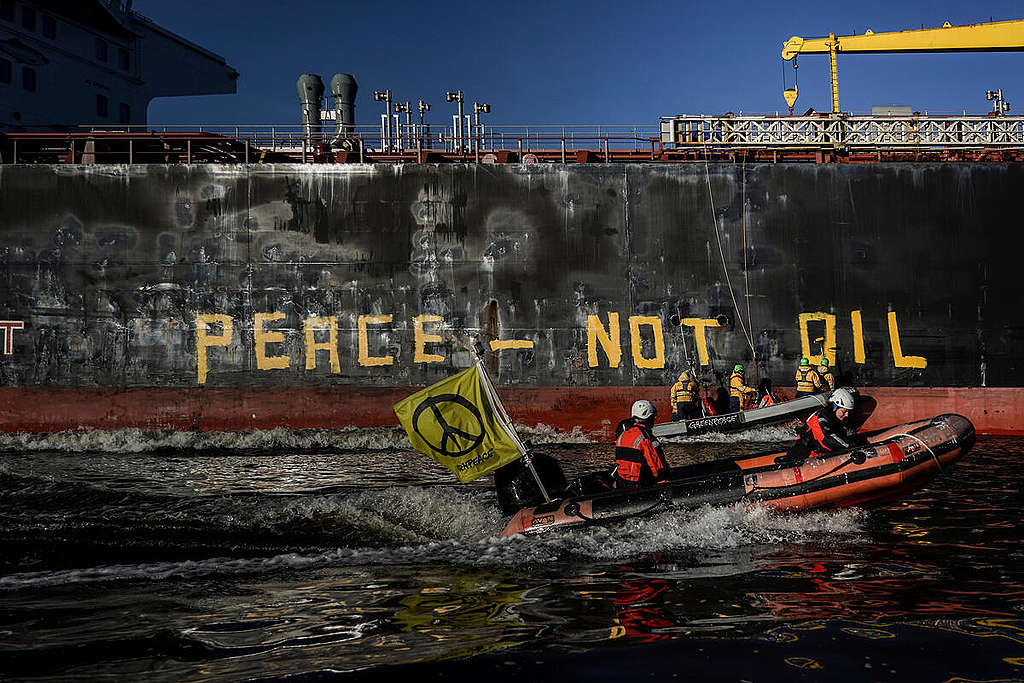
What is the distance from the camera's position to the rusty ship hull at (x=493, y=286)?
60.1ft

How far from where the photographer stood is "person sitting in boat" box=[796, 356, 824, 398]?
Answer: 1709cm

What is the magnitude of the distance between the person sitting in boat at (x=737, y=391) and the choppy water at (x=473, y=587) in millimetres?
5435

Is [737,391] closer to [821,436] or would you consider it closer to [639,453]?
[821,436]

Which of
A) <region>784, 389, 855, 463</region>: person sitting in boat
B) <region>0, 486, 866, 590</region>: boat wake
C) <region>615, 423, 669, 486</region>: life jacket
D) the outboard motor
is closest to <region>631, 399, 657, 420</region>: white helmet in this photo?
<region>615, 423, 669, 486</region>: life jacket

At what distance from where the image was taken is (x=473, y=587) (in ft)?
23.6

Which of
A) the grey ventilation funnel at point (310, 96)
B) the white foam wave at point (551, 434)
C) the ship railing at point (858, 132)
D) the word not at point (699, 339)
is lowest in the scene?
the white foam wave at point (551, 434)

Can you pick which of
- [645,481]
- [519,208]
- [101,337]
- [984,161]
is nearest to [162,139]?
[101,337]

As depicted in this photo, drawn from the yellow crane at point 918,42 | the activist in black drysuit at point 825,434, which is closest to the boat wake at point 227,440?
the activist in black drysuit at point 825,434

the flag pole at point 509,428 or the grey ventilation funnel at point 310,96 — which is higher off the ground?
the grey ventilation funnel at point 310,96

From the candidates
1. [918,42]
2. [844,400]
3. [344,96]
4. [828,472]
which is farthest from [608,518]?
[344,96]

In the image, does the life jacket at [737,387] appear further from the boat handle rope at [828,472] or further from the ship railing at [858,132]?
the boat handle rope at [828,472]

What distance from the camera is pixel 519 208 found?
19.2 metres

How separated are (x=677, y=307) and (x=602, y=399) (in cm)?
305

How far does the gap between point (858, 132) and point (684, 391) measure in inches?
353
